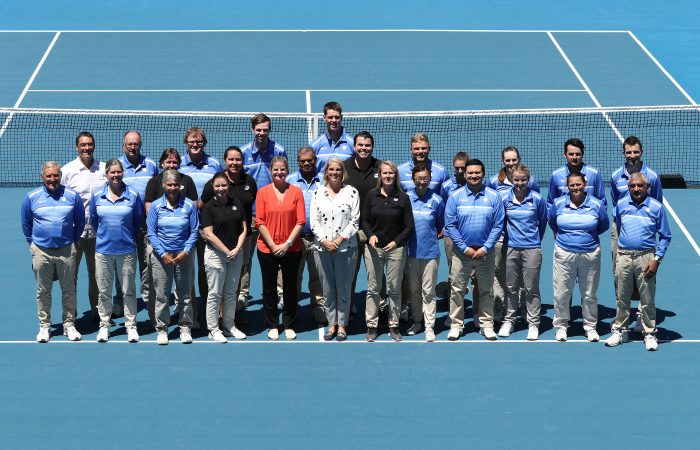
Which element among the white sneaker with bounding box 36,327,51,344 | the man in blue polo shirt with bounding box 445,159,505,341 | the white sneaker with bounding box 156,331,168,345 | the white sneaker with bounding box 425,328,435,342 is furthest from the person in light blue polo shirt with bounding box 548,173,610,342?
the white sneaker with bounding box 36,327,51,344

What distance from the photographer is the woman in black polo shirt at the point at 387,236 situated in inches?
576

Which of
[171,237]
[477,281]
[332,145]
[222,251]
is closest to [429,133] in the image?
[332,145]

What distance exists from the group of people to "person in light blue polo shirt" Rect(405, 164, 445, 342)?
16mm

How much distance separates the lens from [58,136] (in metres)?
23.7

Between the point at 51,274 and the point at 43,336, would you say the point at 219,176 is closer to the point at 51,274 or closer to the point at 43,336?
the point at 51,274

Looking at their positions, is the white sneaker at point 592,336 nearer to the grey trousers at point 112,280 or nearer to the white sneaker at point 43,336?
the grey trousers at point 112,280

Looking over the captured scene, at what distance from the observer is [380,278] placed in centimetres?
1504

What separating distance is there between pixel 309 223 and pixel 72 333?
2.99m

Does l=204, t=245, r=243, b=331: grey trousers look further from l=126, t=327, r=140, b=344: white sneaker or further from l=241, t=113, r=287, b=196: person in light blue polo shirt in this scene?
l=241, t=113, r=287, b=196: person in light blue polo shirt

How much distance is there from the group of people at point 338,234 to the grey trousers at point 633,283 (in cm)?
1
